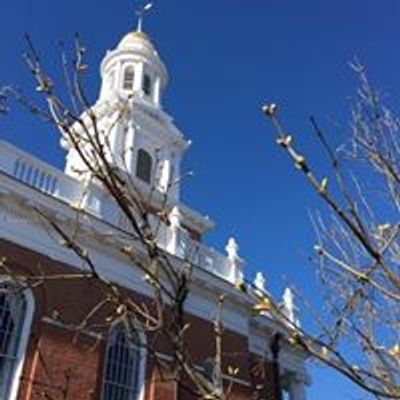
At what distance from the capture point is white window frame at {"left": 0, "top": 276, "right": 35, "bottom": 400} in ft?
47.8

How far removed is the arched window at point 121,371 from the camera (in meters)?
16.9

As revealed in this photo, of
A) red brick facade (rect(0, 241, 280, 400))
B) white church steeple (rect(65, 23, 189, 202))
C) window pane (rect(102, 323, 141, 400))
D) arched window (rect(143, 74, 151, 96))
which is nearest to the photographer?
red brick facade (rect(0, 241, 280, 400))

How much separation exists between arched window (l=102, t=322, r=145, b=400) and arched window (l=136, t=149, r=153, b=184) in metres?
9.89

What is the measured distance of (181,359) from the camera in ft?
9.87

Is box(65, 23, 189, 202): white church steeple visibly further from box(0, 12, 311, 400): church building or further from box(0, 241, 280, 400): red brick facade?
box(0, 241, 280, 400): red brick facade

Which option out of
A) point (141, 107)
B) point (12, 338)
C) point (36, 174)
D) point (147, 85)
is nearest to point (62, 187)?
point (36, 174)

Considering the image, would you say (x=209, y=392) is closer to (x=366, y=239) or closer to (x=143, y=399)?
(x=366, y=239)

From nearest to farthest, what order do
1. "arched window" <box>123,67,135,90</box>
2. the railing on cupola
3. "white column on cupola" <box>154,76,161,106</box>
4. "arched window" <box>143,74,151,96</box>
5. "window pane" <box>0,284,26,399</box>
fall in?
"window pane" <box>0,284,26,399</box> < the railing on cupola < "white column on cupola" <box>154,76,161,106</box> < "arched window" <box>143,74,151,96</box> < "arched window" <box>123,67,135,90</box>

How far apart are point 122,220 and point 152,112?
35.0 ft

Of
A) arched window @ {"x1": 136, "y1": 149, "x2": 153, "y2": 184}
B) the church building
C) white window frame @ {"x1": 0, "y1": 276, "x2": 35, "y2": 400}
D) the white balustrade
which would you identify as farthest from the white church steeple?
white window frame @ {"x1": 0, "y1": 276, "x2": 35, "y2": 400}

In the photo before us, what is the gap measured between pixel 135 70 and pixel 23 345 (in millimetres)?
18697

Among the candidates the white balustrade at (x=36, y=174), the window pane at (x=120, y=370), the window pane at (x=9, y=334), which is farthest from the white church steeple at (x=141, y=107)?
the window pane at (x=9, y=334)

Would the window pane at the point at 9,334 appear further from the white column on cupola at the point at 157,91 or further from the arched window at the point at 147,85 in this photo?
the arched window at the point at 147,85

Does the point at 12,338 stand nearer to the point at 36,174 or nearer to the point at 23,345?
the point at 23,345
